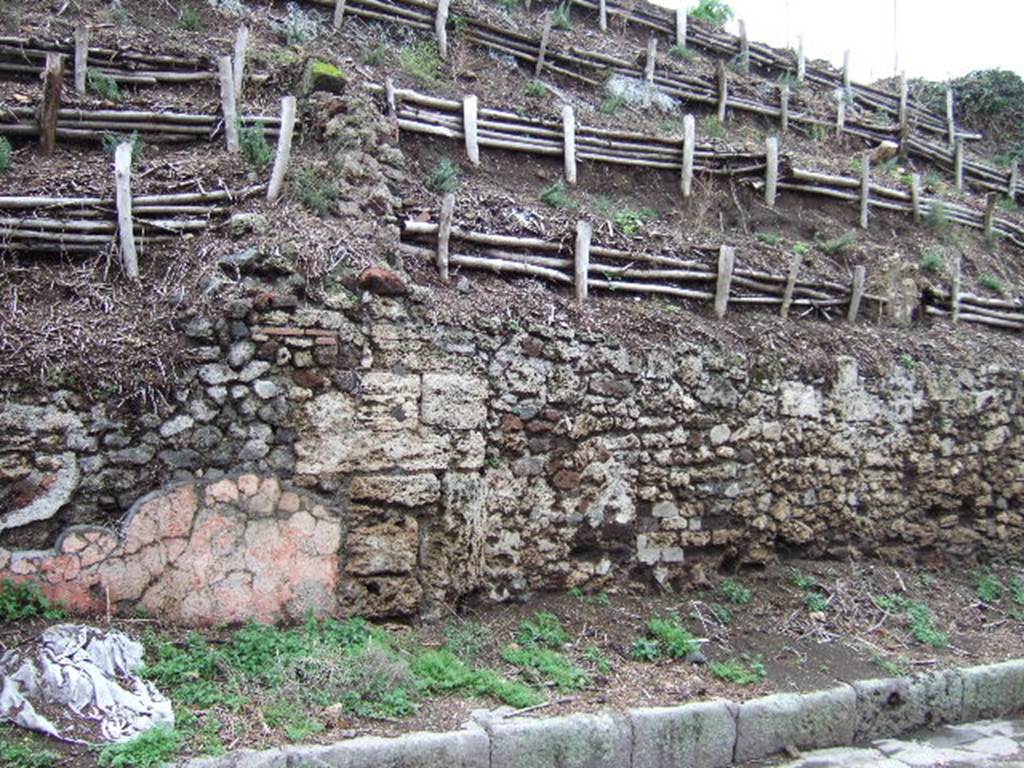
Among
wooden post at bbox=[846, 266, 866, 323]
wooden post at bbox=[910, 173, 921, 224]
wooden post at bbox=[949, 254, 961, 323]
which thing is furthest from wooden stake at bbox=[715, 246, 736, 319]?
wooden post at bbox=[910, 173, 921, 224]

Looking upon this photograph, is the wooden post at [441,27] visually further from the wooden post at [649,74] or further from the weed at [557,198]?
the weed at [557,198]

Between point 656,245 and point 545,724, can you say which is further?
point 656,245

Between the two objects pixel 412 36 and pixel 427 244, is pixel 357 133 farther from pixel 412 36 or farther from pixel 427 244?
pixel 412 36

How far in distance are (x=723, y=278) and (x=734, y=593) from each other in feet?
A: 7.67

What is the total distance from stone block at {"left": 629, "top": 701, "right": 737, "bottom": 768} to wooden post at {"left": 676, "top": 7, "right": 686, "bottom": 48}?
10.7m

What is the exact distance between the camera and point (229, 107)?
6422 mm

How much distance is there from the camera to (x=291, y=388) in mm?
5012

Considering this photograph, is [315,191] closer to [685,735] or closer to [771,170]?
[685,735]

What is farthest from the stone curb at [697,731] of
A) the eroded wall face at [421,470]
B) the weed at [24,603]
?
the weed at [24,603]

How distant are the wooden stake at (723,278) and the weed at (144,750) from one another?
4796mm

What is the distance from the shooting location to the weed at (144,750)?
3584 millimetres

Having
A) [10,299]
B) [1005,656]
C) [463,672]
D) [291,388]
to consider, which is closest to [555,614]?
[463,672]

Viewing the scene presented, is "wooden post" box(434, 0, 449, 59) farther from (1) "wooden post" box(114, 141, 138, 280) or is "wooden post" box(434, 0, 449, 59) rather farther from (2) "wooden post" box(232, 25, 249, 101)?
(1) "wooden post" box(114, 141, 138, 280)

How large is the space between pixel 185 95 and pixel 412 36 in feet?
12.2
